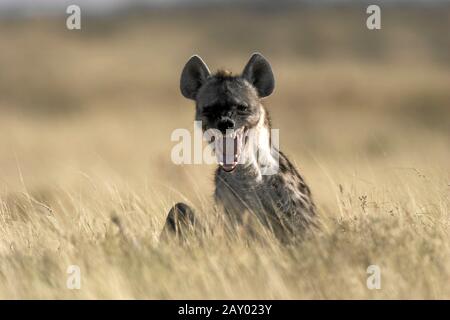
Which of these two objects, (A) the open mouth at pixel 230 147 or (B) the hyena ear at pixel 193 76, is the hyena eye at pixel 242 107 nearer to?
(A) the open mouth at pixel 230 147

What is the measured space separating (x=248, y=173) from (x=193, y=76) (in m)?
1.38

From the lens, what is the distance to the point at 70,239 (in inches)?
381

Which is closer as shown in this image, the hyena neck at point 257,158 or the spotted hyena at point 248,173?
the spotted hyena at point 248,173

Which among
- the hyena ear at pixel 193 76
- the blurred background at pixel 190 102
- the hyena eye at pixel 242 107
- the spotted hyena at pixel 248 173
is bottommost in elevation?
the blurred background at pixel 190 102

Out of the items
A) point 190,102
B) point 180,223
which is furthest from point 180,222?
point 190,102

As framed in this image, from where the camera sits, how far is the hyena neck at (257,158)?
33.8 ft

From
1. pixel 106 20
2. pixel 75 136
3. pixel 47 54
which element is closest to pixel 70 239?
pixel 75 136

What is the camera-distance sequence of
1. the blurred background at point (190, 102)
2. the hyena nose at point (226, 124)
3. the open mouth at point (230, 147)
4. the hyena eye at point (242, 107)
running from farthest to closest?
the blurred background at point (190, 102), the hyena eye at point (242, 107), the open mouth at point (230, 147), the hyena nose at point (226, 124)

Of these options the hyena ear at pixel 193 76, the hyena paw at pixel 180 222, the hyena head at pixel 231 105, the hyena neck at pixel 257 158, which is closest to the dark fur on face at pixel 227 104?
the hyena head at pixel 231 105

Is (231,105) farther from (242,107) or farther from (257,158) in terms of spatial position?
(257,158)

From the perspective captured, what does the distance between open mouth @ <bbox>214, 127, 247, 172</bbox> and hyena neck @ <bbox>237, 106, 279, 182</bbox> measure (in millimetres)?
72

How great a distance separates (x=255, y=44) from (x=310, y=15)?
474 inches

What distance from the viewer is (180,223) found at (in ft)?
33.1
